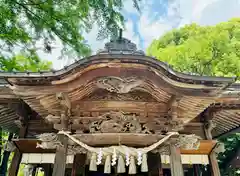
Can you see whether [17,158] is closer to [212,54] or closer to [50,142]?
[50,142]

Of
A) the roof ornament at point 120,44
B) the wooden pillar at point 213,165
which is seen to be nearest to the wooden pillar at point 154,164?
the wooden pillar at point 213,165

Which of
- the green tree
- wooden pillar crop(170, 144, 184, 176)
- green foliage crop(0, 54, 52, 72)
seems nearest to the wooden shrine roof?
wooden pillar crop(170, 144, 184, 176)

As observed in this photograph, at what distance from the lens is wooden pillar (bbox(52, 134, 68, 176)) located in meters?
4.50

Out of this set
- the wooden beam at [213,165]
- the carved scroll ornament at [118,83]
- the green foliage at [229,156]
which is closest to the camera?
the carved scroll ornament at [118,83]

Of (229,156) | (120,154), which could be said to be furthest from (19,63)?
(229,156)

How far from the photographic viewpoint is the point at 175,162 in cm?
476

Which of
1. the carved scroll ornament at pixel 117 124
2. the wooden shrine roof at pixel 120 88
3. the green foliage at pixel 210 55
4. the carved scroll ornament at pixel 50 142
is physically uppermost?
the green foliage at pixel 210 55

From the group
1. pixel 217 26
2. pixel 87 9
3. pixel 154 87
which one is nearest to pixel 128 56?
pixel 154 87

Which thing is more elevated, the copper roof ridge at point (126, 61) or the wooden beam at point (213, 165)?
the copper roof ridge at point (126, 61)

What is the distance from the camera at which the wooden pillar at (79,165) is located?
5996 millimetres

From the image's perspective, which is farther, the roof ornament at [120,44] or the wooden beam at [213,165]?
the roof ornament at [120,44]

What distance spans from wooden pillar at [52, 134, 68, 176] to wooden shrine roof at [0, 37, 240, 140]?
0.52m

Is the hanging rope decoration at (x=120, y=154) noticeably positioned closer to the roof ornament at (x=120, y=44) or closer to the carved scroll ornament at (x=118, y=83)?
the carved scroll ornament at (x=118, y=83)

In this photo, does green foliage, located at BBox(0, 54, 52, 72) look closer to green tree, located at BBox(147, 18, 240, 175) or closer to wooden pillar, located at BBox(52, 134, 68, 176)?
wooden pillar, located at BBox(52, 134, 68, 176)
